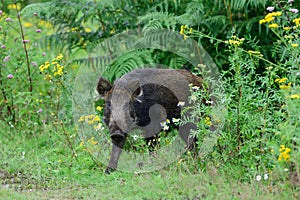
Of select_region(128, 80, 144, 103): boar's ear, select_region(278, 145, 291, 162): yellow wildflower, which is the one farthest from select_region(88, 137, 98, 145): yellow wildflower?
select_region(278, 145, 291, 162): yellow wildflower

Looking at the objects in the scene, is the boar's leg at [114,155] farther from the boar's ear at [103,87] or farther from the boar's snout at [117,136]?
the boar's ear at [103,87]

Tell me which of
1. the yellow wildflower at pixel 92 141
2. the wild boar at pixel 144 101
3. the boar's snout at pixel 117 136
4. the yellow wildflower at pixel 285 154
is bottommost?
the yellow wildflower at pixel 92 141

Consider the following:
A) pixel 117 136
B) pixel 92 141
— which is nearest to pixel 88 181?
pixel 117 136

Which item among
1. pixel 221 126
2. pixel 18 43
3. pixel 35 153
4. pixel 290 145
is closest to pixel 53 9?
pixel 18 43

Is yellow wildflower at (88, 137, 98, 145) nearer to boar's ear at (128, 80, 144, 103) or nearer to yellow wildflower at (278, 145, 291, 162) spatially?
boar's ear at (128, 80, 144, 103)

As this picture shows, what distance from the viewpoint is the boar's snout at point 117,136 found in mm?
5676

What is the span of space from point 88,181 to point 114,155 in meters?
0.41

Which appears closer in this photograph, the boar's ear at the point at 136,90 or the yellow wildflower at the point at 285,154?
the yellow wildflower at the point at 285,154

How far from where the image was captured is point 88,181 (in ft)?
18.9

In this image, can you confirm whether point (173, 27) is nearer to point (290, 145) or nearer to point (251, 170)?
point (251, 170)

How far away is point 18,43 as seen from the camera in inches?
306

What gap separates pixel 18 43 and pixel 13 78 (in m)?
0.49

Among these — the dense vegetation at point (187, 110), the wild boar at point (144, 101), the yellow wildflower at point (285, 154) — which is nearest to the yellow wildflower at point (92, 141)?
the dense vegetation at point (187, 110)

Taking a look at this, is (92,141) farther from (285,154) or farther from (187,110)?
(285,154)
